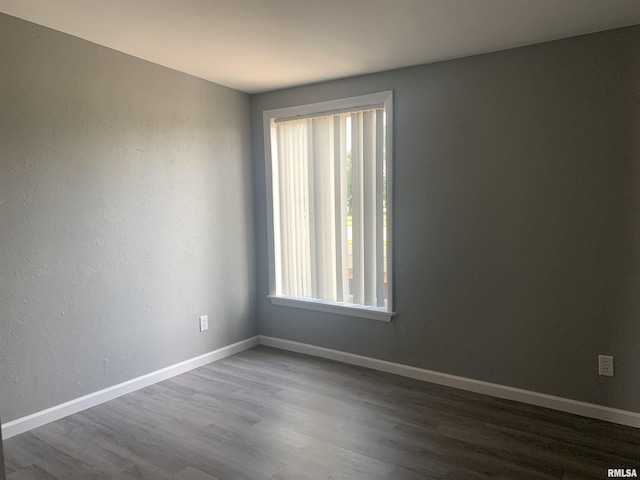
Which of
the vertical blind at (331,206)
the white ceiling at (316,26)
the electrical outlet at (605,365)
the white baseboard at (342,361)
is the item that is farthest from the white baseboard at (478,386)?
the white ceiling at (316,26)

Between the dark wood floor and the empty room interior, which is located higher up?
the empty room interior

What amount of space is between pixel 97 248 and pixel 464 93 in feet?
8.69

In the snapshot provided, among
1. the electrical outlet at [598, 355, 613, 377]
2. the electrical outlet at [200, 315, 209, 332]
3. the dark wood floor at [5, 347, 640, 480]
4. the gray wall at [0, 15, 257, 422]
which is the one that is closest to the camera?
the dark wood floor at [5, 347, 640, 480]

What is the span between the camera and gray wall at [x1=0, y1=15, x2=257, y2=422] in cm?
260

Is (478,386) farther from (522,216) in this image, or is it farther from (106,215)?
(106,215)

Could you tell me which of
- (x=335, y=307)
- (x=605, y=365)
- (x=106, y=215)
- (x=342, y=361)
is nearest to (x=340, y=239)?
(x=335, y=307)

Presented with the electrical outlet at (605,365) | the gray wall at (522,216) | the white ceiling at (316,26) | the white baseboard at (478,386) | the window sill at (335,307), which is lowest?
the white baseboard at (478,386)

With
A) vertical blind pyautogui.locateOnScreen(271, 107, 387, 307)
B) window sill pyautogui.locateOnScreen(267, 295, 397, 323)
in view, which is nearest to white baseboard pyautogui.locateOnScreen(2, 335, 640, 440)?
window sill pyautogui.locateOnScreen(267, 295, 397, 323)

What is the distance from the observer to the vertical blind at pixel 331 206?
11.6 ft

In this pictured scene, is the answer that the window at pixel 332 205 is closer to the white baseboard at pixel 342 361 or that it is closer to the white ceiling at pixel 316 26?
the white baseboard at pixel 342 361

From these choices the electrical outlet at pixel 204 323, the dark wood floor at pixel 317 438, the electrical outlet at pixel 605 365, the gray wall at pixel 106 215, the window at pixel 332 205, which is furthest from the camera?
the electrical outlet at pixel 204 323

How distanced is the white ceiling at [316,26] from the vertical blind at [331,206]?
60 centimetres

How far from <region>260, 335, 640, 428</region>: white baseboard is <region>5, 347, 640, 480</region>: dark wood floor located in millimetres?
66

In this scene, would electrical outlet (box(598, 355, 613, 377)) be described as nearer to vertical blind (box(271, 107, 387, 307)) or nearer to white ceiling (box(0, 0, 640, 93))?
vertical blind (box(271, 107, 387, 307))
